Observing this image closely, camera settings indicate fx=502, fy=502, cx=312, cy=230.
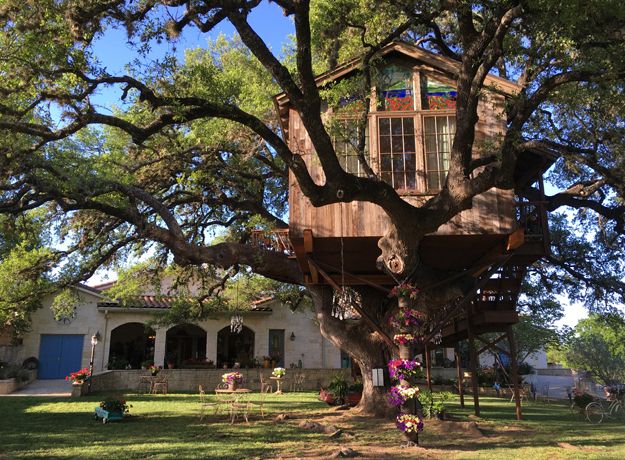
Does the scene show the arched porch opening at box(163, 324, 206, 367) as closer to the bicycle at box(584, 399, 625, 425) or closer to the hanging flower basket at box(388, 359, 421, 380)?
the bicycle at box(584, 399, 625, 425)

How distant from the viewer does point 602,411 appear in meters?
15.3

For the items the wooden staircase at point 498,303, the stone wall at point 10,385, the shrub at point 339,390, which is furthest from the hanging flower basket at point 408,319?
the stone wall at point 10,385

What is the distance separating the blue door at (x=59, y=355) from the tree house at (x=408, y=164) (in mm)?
→ 19992

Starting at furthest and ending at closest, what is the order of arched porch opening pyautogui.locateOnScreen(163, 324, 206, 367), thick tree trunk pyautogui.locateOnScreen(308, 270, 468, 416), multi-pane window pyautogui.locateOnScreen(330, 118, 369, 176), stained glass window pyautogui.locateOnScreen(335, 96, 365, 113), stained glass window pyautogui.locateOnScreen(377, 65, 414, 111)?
arched porch opening pyautogui.locateOnScreen(163, 324, 206, 367) < thick tree trunk pyautogui.locateOnScreen(308, 270, 468, 416) < stained glass window pyautogui.locateOnScreen(377, 65, 414, 111) < multi-pane window pyautogui.locateOnScreen(330, 118, 369, 176) < stained glass window pyautogui.locateOnScreen(335, 96, 365, 113)

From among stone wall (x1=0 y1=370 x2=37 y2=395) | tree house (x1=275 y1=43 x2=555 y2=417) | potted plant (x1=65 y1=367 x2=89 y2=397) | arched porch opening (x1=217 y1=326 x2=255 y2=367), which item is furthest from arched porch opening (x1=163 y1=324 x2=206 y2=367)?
tree house (x1=275 y1=43 x2=555 y2=417)

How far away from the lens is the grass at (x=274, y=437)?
905 cm

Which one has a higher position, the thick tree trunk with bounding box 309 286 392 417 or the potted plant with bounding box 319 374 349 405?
the thick tree trunk with bounding box 309 286 392 417

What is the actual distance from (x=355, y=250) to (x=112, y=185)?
5.90 metres

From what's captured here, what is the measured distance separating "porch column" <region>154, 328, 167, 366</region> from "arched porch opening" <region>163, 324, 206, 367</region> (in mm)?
2555

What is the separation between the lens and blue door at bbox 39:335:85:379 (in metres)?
27.0

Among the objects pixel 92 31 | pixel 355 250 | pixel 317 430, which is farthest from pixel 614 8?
pixel 317 430

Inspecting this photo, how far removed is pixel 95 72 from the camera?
9219mm

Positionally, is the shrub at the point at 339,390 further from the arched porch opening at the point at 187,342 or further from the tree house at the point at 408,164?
the arched porch opening at the point at 187,342

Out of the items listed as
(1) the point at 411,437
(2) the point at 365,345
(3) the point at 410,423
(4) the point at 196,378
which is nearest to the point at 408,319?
(3) the point at 410,423
